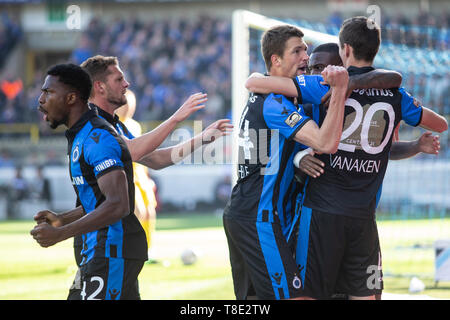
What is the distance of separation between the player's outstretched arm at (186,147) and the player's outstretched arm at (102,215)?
1251mm

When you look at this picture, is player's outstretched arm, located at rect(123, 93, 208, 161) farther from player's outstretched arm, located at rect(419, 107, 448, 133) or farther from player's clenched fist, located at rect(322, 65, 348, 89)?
player's outstretched arm, located at rect(419, 107, 448, 133)

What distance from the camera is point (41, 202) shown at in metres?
21.8

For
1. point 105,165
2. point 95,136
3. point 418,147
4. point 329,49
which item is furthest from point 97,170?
point 418,147

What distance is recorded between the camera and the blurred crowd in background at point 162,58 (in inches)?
980

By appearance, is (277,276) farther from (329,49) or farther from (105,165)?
(329,49)

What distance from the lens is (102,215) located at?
12.5 feet

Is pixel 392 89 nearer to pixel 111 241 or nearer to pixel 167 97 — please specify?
pixel 111 241

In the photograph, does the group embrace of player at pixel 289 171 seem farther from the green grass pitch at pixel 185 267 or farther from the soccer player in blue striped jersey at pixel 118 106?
the green grass pitch at pixel 185 267

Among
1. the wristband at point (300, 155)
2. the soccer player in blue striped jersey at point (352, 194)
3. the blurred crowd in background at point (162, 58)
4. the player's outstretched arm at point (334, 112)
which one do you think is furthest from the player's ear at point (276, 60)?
the blurred crowd in background at point (162, 58)

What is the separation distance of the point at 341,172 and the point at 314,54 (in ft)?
3.93

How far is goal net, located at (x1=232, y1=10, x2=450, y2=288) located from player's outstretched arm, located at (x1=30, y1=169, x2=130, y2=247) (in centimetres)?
200

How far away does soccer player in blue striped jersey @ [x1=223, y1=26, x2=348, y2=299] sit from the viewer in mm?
4117

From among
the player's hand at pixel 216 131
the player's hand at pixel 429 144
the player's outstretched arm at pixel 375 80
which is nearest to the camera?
the player's outstretched arm at pixel 375 80

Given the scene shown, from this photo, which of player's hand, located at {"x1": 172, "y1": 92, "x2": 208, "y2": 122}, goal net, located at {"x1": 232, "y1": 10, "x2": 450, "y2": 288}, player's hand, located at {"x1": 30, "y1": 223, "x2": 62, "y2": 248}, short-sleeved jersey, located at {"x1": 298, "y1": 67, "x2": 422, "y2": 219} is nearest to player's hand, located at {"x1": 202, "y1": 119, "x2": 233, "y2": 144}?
player's hand, located at {"x1": 172, "y1": 92, "x2": 208, "y2": 122}
